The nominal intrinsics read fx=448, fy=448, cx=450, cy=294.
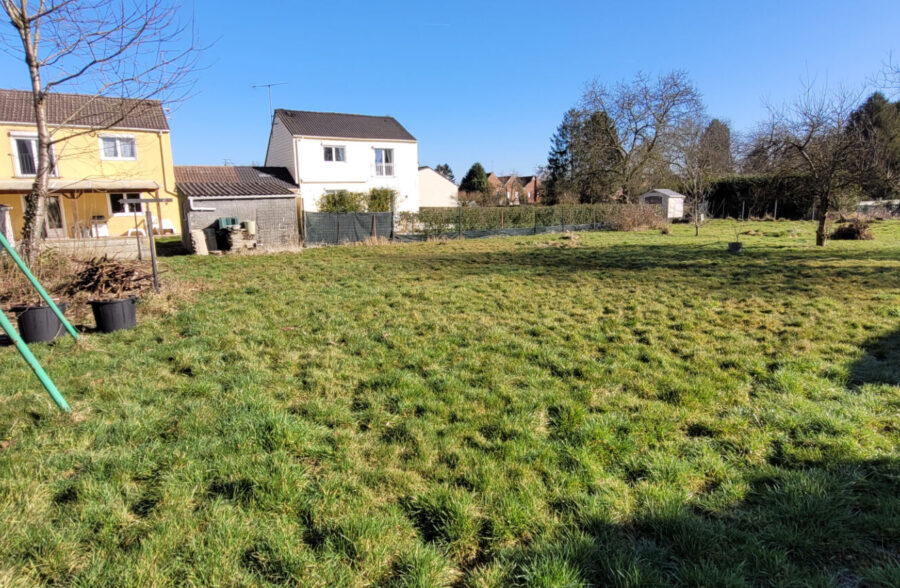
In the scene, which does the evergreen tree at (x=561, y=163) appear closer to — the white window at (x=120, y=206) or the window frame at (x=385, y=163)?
the window frame at (x=385, y=163)

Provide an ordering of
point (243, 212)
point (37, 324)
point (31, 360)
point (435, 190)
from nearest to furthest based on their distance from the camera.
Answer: point (31, 360) < point (37, 324) < point (243, 212) < point (435, 190)

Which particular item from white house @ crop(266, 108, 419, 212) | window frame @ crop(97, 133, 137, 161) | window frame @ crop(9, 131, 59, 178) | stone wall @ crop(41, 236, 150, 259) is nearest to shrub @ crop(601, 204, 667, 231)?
white house @ crop(266, 108, 419, 212)

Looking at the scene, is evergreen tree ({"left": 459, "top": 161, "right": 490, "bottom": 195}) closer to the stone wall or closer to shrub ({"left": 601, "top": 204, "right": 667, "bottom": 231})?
shrub ({"left": 601, "top": 204, "right": 667, "bottom": 231})

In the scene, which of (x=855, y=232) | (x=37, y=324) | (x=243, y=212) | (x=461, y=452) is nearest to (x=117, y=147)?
(x=243, y=212)

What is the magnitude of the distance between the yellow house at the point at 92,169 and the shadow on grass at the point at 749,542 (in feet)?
70.2

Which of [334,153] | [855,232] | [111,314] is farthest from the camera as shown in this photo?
[334,153]

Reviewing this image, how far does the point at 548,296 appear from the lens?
7789mm

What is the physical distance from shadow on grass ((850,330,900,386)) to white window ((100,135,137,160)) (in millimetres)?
25830

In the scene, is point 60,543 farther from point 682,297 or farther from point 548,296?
point 682,297

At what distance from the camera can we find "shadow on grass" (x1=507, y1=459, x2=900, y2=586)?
6.30ft

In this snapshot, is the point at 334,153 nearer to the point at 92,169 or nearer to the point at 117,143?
the point at 117,143

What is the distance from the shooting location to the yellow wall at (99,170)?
1867 centimetres

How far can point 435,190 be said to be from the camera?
45312 millimetres

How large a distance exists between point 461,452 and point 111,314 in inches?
204
